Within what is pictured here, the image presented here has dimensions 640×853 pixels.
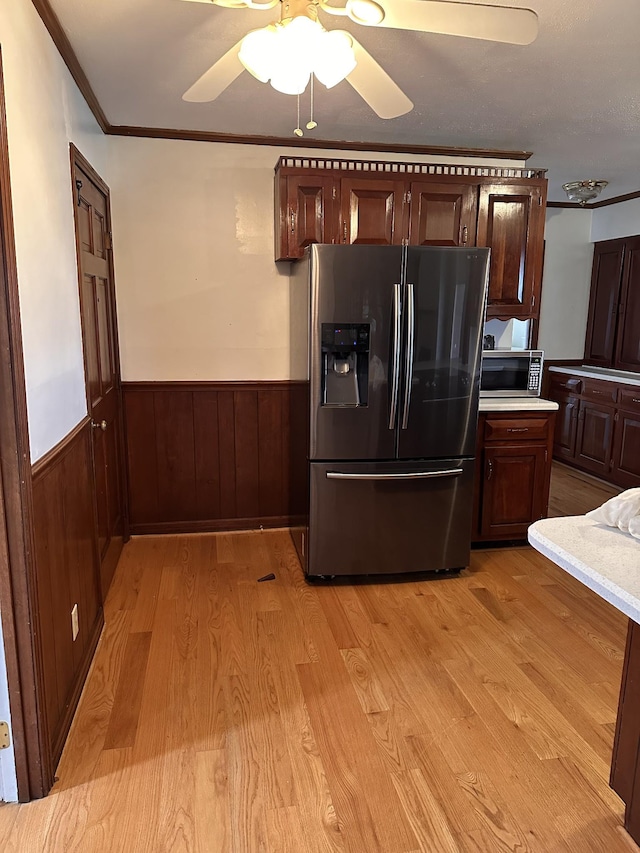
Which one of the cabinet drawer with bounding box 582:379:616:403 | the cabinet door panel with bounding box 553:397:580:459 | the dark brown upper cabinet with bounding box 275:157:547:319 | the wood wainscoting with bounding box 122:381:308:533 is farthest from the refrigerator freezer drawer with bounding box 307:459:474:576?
the cabinet door panel with bounding box 553:397:580:459

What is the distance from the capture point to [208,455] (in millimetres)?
3848

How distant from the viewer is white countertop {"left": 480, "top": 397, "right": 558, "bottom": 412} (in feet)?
11.4

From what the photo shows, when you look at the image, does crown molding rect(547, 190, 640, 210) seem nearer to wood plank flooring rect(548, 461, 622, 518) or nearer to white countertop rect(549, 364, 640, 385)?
white countertop rect(549, 364, 640, 385)

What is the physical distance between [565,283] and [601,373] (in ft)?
3.20

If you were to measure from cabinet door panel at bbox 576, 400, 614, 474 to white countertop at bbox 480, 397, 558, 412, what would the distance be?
1.62 m

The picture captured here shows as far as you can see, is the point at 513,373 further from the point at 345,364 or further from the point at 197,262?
the point at 197,262

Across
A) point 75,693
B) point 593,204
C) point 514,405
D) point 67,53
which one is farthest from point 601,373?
point 75,693

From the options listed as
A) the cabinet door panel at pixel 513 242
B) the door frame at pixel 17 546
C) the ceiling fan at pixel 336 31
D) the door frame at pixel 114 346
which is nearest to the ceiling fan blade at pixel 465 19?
the ceiling fan at pixel 336 31

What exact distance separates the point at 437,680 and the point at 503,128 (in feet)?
9.31

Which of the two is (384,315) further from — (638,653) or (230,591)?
(638,653)

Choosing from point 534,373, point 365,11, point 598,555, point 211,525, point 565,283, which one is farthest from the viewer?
point 565,283

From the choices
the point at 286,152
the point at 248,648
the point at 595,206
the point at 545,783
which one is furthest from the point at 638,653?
the point at 595,206

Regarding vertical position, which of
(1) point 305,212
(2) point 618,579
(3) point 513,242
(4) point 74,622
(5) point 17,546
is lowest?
(4) point 74,622

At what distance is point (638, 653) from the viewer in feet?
5.15
